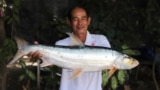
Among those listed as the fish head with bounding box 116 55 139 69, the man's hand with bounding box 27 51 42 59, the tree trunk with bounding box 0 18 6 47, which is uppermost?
the man's hand with bounding box 27 51 42 59

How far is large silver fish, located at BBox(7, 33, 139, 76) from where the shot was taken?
3.15 m

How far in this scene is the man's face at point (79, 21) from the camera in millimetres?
3279

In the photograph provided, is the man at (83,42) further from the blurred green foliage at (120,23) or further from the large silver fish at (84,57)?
the blurred green foliage at (120,23)

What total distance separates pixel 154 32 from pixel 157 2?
0.42 metres

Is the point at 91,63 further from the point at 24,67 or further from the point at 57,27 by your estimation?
the point at 57,27

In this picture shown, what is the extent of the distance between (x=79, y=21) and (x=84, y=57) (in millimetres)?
311

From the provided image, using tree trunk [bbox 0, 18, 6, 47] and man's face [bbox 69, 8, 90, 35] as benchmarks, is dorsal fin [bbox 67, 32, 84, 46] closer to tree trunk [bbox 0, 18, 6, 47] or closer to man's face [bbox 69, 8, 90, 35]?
man's face [bbox 69, 8, 90, 35]

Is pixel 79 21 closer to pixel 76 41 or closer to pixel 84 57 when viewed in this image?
pixel 76 41

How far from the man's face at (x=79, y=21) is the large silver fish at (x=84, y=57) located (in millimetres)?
183

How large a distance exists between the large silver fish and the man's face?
183 mm

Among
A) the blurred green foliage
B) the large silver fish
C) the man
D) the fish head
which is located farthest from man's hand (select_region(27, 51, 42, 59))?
the blurred green foliage

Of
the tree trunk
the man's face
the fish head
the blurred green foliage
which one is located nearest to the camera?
the fish head

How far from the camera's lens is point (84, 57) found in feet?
10.4

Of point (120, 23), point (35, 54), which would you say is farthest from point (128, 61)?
point (120, 23)
